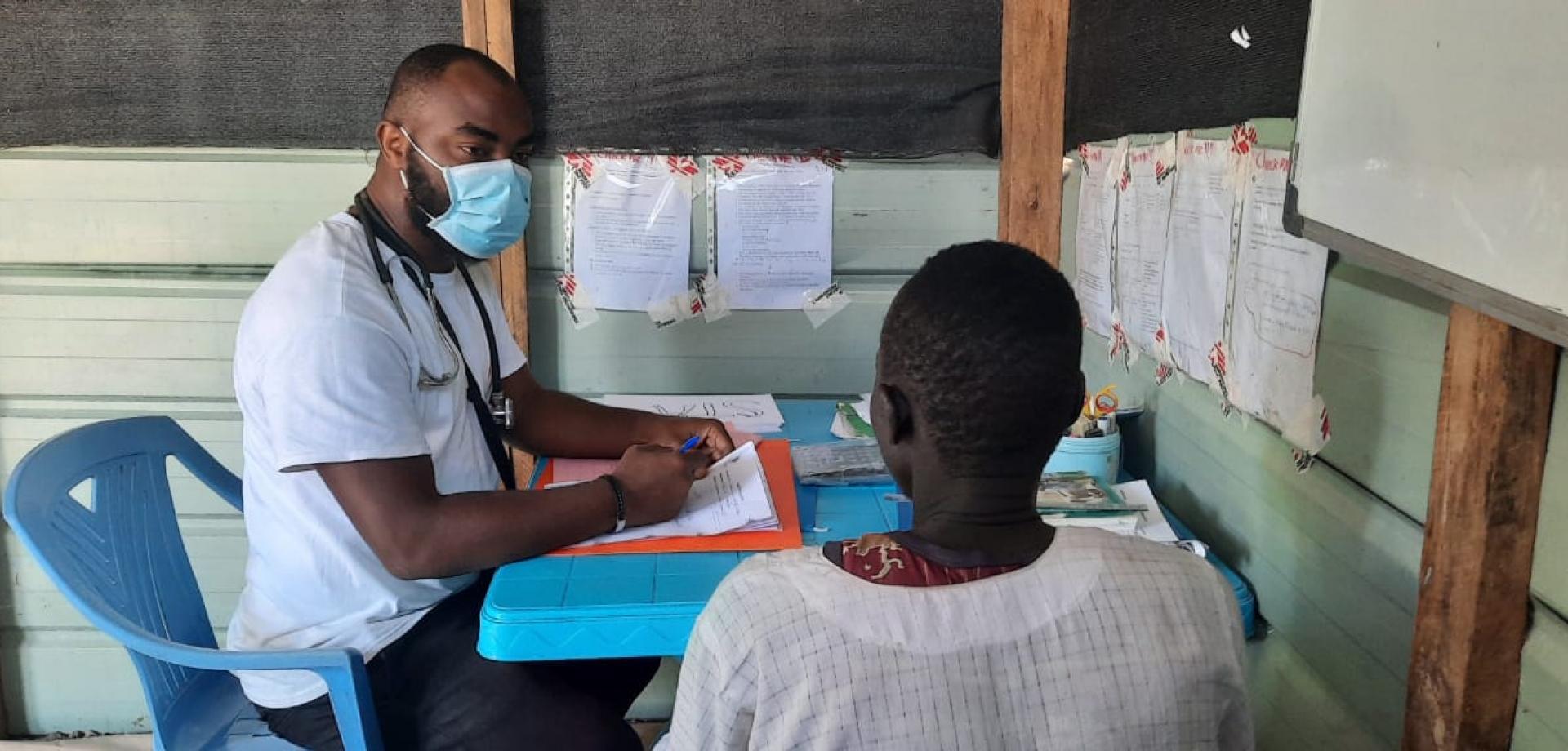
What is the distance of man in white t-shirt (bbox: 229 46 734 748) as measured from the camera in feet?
4.63

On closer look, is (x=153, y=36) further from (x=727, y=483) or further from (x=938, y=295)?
(x=938, y=295)

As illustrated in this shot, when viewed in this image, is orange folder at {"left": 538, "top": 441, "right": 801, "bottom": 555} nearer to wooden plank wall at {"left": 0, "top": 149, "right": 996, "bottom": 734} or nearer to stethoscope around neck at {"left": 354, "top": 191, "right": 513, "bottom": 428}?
stethoscope around neck at {"left": 354, "top": 191, "right": 513, "bottom": 428}

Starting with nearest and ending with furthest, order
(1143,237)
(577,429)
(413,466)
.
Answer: (413,466)
(1143,237)
(577,429)

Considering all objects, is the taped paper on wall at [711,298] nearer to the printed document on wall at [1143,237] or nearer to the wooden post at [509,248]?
the wooden post at [509,248]

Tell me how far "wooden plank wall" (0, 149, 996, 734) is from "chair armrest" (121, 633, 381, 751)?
1.17 metres

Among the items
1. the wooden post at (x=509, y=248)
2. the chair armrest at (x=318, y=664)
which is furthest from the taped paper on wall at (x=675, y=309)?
the chair armrest at (x=318, y=664)

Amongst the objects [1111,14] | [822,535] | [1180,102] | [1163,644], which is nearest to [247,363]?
[822,535]

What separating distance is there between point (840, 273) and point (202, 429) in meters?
1.48

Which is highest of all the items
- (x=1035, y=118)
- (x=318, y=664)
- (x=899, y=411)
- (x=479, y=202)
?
(x=1035, y=118)

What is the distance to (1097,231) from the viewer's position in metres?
2.08

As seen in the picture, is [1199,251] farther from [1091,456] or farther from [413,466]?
[413,466]

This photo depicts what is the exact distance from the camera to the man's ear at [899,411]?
924 millimetres

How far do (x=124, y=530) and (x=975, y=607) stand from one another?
1433 mm

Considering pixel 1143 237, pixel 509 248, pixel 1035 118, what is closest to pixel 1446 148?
pixel 1143 237
